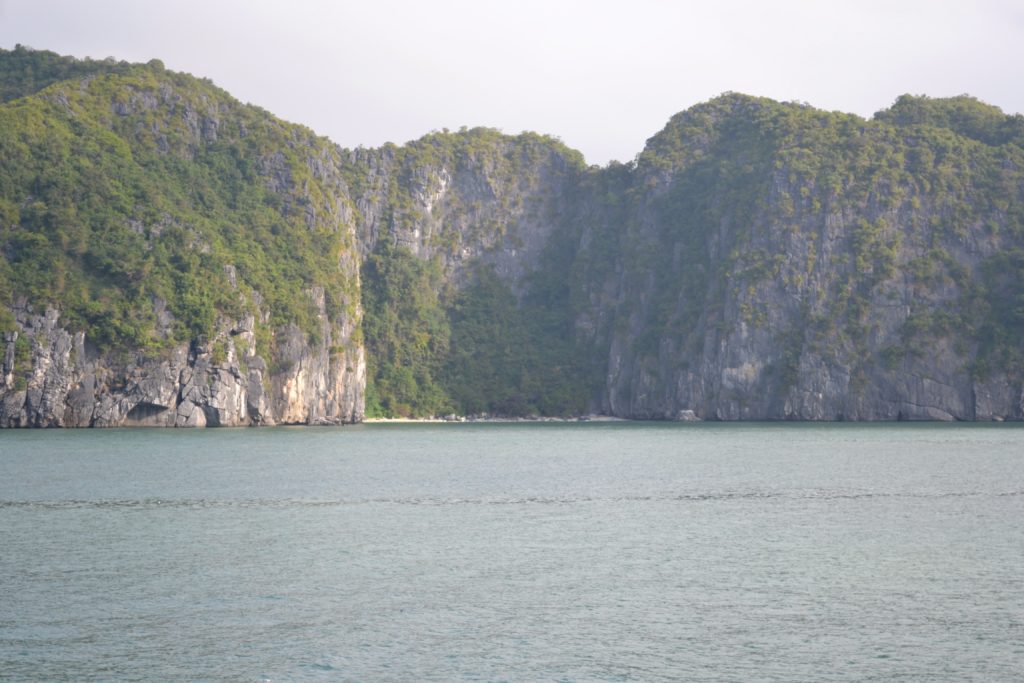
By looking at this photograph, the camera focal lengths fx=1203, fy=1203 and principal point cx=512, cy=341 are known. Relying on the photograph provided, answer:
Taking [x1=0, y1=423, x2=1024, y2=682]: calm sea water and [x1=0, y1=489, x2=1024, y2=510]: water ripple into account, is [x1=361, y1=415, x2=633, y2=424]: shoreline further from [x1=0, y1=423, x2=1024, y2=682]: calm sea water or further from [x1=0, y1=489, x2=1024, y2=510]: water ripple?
[x1=0, y1=489, x2=1024, y2=510]: water ripple

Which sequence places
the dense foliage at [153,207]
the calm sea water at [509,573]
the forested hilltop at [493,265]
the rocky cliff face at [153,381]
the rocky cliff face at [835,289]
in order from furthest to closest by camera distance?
the rocky cliff face at [835,289], the forested hilltop at [493,265], the dense foliage at [153,207], the rocky cliff face at [153,381], the calm sea water at [509,573]

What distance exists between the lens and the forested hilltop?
9144 centimetres

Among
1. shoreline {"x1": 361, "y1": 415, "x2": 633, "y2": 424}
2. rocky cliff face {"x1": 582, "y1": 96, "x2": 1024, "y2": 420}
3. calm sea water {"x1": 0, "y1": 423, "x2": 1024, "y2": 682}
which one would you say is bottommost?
calm sea water {"x1": 0, "y1": 423, "x2": 1024, "y2": 682}

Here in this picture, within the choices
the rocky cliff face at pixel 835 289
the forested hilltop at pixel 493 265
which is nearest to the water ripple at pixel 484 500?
the forested hilltop at pixel 493 265

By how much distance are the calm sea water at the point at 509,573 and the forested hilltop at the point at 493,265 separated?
3940 cm

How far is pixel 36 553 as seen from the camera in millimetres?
30016

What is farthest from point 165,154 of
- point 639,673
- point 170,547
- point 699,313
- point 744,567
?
point 639,673

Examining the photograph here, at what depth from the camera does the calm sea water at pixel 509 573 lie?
20.6m

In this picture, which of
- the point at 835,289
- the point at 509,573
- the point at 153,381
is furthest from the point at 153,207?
the point at 509,573

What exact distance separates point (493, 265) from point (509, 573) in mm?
126747

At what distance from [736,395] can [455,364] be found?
118 feet

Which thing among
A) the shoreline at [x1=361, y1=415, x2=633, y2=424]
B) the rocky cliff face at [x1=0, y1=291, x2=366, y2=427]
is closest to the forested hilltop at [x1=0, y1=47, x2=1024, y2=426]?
the rocky cliff face at [x1=0, y1=291, x2=366, y2=427]

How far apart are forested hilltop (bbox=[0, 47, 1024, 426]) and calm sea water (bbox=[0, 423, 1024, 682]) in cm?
3940

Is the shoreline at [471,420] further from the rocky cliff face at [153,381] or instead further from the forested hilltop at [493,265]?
the rocky cliff face at [153,381]
